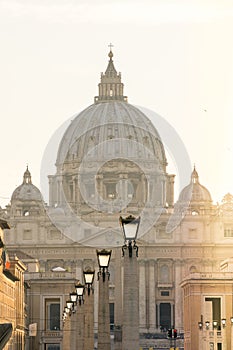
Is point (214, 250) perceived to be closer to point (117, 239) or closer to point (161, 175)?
point (117, 239)

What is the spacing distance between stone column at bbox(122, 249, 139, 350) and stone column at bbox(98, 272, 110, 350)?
3527mm

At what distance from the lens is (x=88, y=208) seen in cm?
18562

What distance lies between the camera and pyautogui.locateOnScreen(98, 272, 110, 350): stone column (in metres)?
32.5

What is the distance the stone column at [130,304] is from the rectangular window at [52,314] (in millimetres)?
104530

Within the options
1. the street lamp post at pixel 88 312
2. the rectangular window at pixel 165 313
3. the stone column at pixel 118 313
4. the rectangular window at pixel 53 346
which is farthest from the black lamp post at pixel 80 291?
the rectangular window at pixel 165 313

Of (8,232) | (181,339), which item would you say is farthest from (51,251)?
(181,339)

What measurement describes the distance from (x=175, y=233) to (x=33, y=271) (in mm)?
34304

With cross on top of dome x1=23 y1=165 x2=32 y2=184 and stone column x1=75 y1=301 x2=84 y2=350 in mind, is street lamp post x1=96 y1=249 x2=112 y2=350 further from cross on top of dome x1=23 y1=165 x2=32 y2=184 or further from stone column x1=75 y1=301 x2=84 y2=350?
cross on top of dome x1=23 y1=165 x2=32 y2=184

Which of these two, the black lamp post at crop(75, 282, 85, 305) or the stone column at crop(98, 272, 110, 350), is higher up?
the black lamp post at crop(75, 282, 85, 305)

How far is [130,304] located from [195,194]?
15872 centimetres

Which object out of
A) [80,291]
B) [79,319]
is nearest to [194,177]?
[79,319]

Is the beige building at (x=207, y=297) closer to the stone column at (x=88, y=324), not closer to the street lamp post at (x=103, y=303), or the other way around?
the stone column at (x=88, y=324)

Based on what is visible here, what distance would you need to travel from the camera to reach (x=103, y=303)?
3384 centimetres

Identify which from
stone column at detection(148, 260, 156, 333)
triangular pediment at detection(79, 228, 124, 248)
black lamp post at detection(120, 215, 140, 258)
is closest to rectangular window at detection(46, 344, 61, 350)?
stone column at detection(148, 260, 156, 333)
